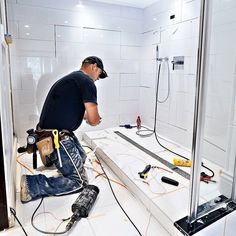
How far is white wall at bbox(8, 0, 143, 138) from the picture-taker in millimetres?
2770

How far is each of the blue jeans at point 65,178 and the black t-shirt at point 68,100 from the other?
19 centimetres

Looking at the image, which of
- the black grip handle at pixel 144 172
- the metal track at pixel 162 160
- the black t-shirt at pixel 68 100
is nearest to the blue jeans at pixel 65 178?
the black t-shirt at pixel 68 100

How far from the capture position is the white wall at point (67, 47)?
2.77m

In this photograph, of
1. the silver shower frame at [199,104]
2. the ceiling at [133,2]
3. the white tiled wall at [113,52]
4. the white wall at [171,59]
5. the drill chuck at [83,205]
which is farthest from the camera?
the ceiling at [133,2]

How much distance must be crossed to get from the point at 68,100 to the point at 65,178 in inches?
28.9

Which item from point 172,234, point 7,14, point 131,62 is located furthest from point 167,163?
point 7,14

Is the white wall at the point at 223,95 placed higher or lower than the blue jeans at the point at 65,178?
higher

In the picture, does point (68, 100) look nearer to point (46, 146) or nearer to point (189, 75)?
point (46, 146)

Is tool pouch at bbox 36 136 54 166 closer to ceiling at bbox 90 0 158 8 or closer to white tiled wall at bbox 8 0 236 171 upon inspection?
white tiled wall at bbox 8 0 236 171

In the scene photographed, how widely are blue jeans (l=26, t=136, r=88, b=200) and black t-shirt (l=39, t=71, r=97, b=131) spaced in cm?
19

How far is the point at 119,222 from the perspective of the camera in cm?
153

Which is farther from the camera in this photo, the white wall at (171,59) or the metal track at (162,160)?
the white wall at (171,59)

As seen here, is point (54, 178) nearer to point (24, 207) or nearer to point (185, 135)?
point (24, 207)

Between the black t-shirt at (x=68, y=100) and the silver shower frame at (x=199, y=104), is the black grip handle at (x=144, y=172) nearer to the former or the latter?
the silver shower frame at (x=199, y=104)
